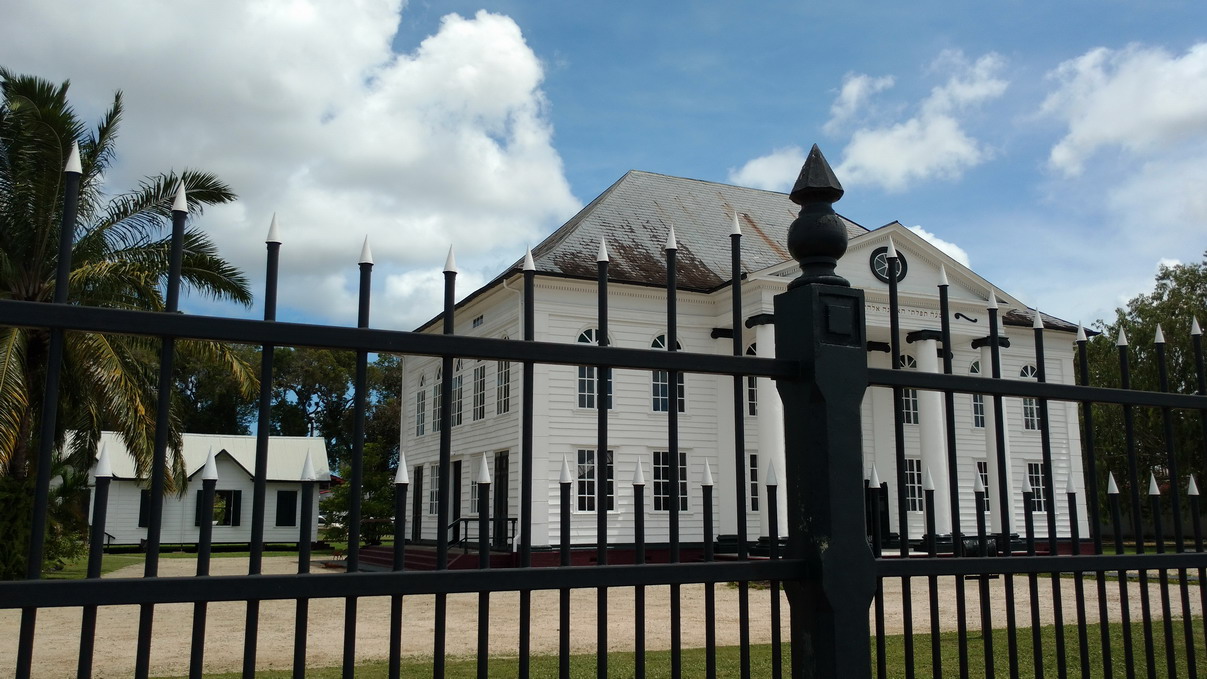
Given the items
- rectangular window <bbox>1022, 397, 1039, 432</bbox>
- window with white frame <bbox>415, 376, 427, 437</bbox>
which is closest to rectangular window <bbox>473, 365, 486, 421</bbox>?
window with white frame <bbox>415, 376, 427, 437</bbox>

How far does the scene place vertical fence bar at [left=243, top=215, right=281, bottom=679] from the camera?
2.16m

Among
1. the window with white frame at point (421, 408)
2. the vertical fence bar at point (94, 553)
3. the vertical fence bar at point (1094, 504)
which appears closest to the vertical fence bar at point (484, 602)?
the vertical fence bar at point (94, 553)

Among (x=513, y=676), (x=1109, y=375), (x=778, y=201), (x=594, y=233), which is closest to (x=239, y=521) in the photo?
(x=594, y=233)

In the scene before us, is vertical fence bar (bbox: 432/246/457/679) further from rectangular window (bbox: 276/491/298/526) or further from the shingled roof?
rectangular window (bbox: 276/491/298/526)

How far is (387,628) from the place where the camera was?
10.9 metres

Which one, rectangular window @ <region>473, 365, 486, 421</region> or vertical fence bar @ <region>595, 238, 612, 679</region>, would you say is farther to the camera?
rectangular window @ <region>473, 365, 486, 421</region>

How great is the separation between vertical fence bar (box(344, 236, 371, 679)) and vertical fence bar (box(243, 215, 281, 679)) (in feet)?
0.69

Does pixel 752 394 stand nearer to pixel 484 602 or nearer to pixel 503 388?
pixel 503 388

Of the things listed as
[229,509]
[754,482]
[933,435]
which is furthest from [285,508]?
[933,435]

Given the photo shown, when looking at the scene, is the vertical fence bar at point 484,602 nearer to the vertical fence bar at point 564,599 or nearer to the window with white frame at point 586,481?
the vertical fence bar at point 564,599

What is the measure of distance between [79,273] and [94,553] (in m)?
11.5

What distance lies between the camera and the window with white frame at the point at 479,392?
73.6 feet

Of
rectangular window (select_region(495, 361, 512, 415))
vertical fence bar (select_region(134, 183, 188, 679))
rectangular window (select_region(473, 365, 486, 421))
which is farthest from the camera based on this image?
rectangular window (select_region(473, 365, 486, 421))

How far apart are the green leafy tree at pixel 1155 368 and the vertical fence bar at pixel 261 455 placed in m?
30.8
